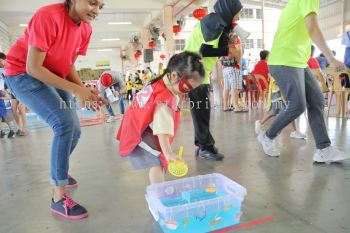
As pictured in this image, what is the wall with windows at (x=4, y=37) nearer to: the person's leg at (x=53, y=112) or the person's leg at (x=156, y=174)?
the person's leg at (x=53, y=112)

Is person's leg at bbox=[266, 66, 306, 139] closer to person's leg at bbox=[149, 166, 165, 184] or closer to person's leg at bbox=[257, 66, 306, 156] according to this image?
person's leg at bbox=[257, 66, 306, 156]

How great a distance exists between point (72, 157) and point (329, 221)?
8.13ft

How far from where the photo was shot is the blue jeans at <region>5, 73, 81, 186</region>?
1650mm

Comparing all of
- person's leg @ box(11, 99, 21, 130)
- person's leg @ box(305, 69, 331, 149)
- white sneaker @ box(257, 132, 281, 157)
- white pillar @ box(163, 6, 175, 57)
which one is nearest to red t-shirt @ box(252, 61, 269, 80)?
A: white sneaker @ box(257, 132, 281, 157)

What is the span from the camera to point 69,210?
169cm

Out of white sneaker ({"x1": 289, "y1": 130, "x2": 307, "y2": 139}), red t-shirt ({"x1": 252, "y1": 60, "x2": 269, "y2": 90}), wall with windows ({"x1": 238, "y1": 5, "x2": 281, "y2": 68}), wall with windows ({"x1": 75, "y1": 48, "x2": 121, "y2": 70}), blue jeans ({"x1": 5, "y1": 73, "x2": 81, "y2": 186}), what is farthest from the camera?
wall with windows ({"x1": 75, "y1": 48, "x2": 121, "y2": 70})

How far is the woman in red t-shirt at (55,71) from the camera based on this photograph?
4.98 feet

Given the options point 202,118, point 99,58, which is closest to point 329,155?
point 202,118

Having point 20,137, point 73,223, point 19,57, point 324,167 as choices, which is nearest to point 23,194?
point 73,223

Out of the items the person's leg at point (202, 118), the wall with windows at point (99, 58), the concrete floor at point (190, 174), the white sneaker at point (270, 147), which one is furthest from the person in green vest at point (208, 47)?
the wall with windows at point (99, 58)

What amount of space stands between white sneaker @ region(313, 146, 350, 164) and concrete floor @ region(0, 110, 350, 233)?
0.24ft

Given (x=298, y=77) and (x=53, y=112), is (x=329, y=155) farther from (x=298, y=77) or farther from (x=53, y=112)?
(x=53, y=112)

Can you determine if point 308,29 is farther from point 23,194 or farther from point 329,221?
point 23,194

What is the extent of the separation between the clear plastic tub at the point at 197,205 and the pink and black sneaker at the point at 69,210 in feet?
1.48
